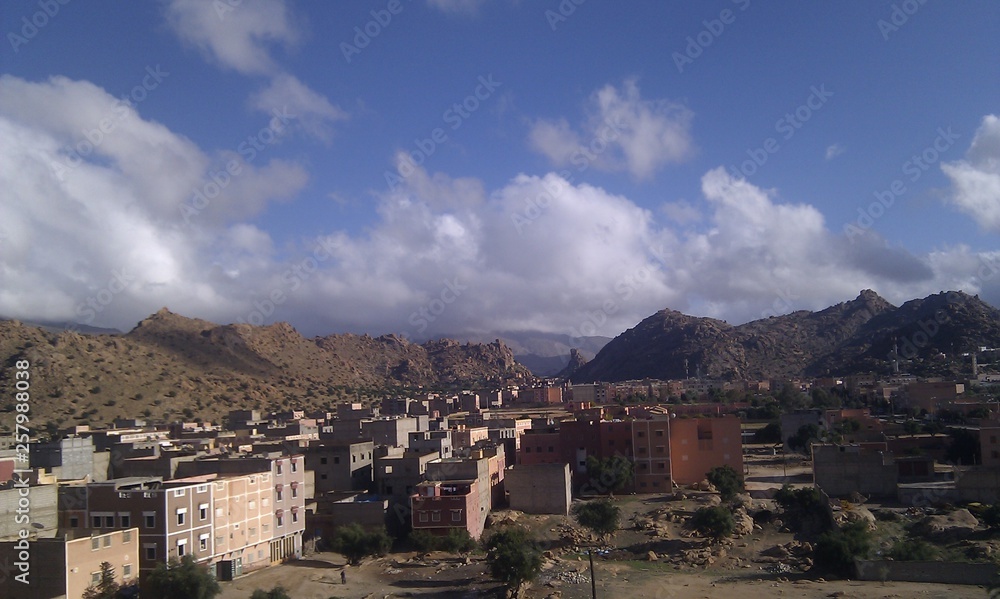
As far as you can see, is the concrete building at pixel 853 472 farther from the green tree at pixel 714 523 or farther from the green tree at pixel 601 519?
the green tree at pixel 601 519

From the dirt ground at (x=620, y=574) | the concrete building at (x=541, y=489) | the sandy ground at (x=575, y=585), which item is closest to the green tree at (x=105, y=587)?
the sandy ground at (x=575, y=585)

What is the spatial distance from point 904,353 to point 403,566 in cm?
10650

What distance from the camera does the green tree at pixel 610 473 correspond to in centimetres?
4425

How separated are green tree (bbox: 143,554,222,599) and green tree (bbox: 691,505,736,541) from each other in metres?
20.3

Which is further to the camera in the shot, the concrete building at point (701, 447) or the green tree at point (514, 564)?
the concrete building at point (701, 447)

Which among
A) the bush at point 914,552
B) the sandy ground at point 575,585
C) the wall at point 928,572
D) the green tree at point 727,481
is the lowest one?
the sandy ground at point 575,585

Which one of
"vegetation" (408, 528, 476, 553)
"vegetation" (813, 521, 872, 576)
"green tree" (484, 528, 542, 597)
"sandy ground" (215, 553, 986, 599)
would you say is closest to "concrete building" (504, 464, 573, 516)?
"vegetation" (408, 528, 476, 553)

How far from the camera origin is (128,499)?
2636 cm

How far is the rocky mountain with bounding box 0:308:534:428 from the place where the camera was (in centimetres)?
6612

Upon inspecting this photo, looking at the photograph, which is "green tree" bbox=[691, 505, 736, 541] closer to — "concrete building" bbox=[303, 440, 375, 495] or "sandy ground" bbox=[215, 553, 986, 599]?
"sandy ground" bbox=[215, 553, 986, 599]

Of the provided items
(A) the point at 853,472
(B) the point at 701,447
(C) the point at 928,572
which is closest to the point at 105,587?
(C) the point at 928,572

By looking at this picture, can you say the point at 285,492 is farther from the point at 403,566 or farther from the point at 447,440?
the point at 447,440

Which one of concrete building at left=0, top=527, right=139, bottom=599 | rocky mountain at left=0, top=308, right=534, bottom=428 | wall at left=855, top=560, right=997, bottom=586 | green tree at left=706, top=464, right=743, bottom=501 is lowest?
wall at left=855, top=560, right=997, bottom=586

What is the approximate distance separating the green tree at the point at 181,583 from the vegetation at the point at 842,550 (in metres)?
21.8
